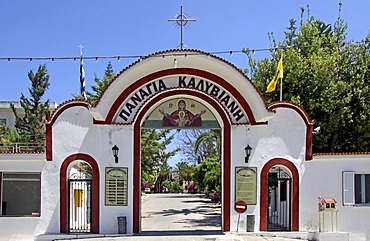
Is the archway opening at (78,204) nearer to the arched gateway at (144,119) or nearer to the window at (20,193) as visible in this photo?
the window at (20,193)

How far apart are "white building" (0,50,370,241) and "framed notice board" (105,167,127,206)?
34 mm

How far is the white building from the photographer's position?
57.4 feet

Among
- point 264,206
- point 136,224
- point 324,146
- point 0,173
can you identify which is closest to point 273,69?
point 324,146

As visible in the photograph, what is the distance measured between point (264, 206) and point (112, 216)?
5.22m

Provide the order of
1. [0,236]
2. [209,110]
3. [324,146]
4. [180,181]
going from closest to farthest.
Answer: [0,236]
[209,110]
[324,146]
[180,181]

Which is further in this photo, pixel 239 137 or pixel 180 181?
pixel 180 181

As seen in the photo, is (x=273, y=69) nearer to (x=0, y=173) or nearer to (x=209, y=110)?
(x=209, y=110)

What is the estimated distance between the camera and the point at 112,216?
1759 centimetres

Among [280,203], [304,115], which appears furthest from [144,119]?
[280,203]

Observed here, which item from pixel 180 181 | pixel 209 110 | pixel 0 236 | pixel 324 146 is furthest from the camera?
pixel 180 181

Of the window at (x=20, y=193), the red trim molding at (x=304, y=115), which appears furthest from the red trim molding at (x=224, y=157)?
the window at (x=20, y=193)

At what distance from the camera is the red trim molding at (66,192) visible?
688 inches

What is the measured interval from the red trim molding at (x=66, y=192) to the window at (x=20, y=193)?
0.84 metres

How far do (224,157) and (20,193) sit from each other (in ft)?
23.8
